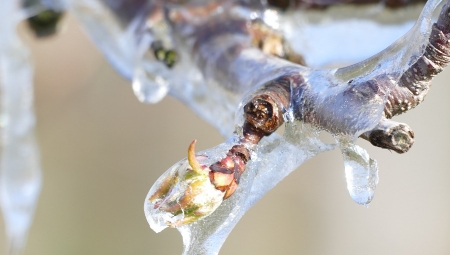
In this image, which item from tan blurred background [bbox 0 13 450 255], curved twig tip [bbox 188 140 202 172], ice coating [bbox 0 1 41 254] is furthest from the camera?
tan blurred background [bbox 0 13 450 255]

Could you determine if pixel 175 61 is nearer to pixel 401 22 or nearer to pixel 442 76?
pixel 401 22

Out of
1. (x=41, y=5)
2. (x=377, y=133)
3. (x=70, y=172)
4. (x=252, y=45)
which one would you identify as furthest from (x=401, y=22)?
(x=70, y=172)

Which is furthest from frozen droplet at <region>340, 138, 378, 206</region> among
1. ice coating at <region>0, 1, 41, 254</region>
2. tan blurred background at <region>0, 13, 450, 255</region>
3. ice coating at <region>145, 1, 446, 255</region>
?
tan blurred background at <region>0, 13, 450, 255</region>

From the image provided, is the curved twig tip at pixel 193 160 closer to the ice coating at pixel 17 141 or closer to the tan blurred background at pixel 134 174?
the ice coating at pixel 17 141

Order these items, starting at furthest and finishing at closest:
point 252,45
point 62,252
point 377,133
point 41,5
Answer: point 62,252 < point 41,5 < point 252,45 < point 377,133

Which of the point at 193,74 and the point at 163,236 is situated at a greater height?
the point at 193,74

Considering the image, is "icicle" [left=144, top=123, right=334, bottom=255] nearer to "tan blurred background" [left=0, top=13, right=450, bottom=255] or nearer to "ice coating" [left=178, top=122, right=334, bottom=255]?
"ice coating" [left=178, top=122, right=334, bottom=255]

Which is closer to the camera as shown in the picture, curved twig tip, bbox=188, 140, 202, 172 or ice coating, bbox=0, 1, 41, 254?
curved twig tip, bbox=188, 140, 202, 172

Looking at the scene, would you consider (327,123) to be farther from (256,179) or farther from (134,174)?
(134,174)
